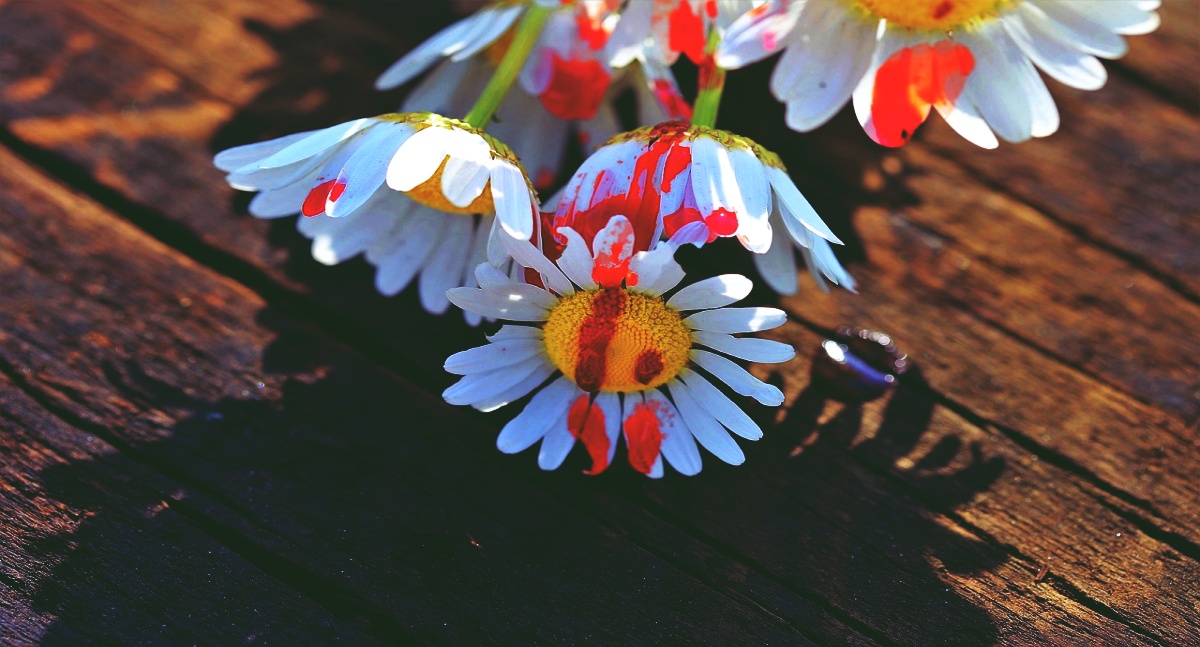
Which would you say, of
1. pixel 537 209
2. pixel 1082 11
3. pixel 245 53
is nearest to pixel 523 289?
pixel 537 209

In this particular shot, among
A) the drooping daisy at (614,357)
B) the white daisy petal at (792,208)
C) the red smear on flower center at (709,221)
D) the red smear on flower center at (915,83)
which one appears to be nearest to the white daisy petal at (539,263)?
the drooping daisy at (614,357)

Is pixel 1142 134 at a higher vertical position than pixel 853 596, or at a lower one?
higher

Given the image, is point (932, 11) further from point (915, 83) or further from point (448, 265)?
point (448, 265)

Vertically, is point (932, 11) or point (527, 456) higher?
point (932, 11)

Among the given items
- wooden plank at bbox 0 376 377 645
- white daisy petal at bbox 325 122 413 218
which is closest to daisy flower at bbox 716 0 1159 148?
white daisy petal at bbox 325 122 413 218

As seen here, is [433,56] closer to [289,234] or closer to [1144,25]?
[289,234]

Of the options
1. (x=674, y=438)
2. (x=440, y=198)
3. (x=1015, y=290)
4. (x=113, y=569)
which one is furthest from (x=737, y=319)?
(x=113, y=569)

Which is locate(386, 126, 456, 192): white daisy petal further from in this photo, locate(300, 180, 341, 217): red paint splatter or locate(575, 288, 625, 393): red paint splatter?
→ locate(575, 288, 625, 393): red paint splatter
